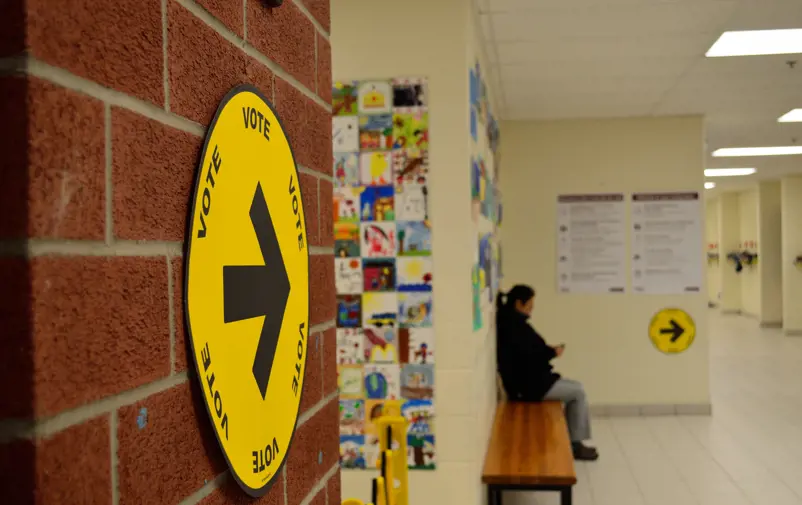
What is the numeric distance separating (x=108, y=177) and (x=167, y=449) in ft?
0.84

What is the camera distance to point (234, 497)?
83cm

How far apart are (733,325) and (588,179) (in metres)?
9.60

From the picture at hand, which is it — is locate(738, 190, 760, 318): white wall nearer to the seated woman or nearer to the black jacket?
the seated woman

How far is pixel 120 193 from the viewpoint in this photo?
0.62m

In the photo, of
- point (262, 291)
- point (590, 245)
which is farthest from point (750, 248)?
point (262, 291)

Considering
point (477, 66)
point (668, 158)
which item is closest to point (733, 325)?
point (668, 158)

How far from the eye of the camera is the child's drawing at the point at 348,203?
335cm

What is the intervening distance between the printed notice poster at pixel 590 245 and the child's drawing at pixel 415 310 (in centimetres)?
389

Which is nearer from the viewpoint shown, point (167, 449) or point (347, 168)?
point (167, 449)

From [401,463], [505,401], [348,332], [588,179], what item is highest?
[588,179]

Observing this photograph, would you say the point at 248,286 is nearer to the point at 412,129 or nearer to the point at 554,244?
the point at 412,129

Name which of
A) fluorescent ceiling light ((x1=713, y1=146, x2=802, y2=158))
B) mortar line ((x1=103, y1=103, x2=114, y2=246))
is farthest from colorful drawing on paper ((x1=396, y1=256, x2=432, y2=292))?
fluorescent ceiling light ((x1=713, y1=146, x2=802, y2=158))

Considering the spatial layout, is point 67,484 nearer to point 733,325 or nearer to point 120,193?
point 120,193

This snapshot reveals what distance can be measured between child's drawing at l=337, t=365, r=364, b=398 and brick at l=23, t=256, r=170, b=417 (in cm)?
273
